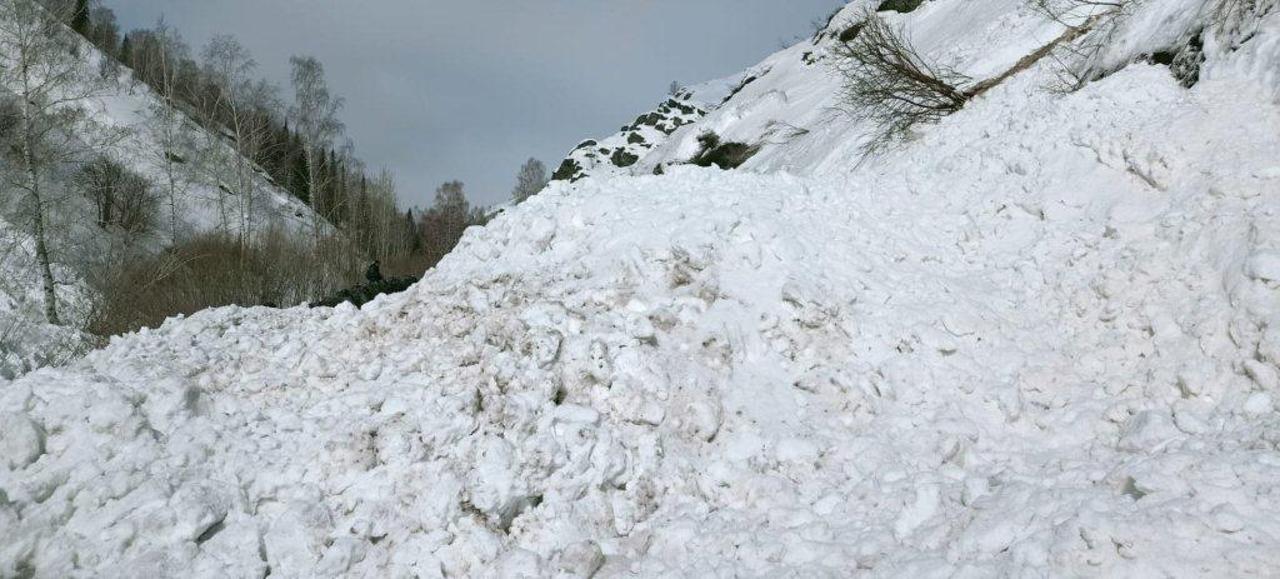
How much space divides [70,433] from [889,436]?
17.0 ft

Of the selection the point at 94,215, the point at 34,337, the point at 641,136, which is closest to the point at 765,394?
the point at 34,337

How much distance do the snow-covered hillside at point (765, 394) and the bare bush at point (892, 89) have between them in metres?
3.07

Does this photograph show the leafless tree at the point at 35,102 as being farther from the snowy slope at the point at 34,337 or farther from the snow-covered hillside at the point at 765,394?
the snow-covered hillside at the point at 765,394

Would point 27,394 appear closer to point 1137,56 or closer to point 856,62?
point 1137,56

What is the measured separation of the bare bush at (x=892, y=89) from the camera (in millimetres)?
10875

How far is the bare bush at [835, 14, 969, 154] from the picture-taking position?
1088 centimetres

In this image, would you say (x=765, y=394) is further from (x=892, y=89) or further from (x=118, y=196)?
(x=118, y=196)

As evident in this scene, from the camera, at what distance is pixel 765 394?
550cm

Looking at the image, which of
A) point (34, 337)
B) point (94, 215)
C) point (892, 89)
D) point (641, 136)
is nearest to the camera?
point (34, 337)

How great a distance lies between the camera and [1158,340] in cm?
516

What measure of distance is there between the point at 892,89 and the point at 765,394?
7546 millimetres

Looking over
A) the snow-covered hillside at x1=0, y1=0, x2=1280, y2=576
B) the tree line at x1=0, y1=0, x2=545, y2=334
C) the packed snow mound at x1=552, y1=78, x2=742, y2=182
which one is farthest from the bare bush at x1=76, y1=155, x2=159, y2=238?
the snow-covered hillside at x1=0, y1=0, x2=1280, y2=576

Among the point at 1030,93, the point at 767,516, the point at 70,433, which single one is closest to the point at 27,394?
the point at 70,433

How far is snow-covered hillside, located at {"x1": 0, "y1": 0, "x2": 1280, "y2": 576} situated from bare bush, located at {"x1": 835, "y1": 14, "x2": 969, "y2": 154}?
3067mm
